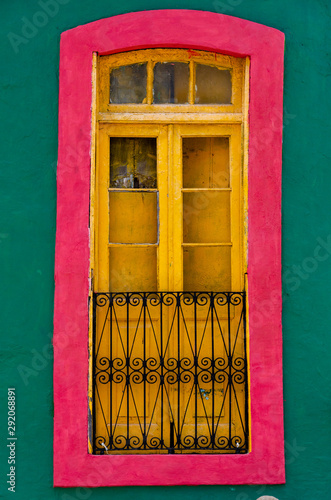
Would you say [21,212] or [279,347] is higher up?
[21,212]

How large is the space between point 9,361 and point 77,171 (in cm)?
154

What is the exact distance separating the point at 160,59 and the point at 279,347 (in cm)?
248

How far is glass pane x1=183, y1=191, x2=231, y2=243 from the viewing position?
16.7 ft

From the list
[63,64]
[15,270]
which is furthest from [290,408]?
[63,64]

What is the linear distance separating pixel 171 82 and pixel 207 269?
60.8 inches

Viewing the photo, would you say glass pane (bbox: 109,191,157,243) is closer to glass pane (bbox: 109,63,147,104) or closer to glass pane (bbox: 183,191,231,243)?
glass pane (bbox: 183,191,231,243)

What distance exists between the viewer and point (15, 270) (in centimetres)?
486

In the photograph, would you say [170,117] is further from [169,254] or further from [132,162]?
[169,254]

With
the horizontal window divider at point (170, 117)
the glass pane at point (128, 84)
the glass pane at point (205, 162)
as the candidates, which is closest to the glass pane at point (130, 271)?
the glass pane at point (205, 162)

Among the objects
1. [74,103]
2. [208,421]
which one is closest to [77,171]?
[74,103]

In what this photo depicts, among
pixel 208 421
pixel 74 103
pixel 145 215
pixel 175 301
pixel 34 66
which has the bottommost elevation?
pixel 208 421

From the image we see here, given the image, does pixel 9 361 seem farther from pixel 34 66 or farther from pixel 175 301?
pixel 34 66

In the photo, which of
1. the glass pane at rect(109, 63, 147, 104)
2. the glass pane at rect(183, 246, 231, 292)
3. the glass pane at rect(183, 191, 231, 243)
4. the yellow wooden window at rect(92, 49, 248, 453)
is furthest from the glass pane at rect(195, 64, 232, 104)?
the glass pane at rect(183, 246, 231, 292)

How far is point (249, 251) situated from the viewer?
4.84m
